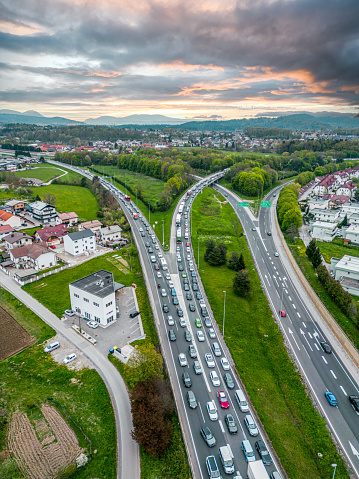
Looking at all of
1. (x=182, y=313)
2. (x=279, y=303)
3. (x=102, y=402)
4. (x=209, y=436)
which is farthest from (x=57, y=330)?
(x=279, y=303)

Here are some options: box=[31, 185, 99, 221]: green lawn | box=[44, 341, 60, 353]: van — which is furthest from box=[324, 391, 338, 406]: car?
box=[31, 185, 99, 221]: green lawn

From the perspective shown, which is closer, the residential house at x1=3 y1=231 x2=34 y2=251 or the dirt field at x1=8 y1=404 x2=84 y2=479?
the dirt field at x1=8 y1=404 x2=84 y2=479

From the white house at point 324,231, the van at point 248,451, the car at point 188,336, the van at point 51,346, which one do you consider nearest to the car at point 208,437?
the van at point 248,451

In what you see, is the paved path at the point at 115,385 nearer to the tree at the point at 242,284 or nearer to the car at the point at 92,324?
the car at the point at 92,324

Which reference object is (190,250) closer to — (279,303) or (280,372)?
(279,303)

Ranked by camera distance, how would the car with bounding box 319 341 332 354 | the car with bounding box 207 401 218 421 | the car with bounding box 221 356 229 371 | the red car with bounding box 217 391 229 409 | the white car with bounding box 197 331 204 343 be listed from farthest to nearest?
the white car with bounding box 197 331 204 343
the car with bounding box 319 341 332 354
the car with bounding box 221 356 229 371
the red car with bounding box 217 391 229 409
the car with bounding box 207 401 218 421

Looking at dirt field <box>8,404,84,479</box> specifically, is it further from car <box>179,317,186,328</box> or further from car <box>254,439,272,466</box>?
car <box>179,317,186,328</box>
